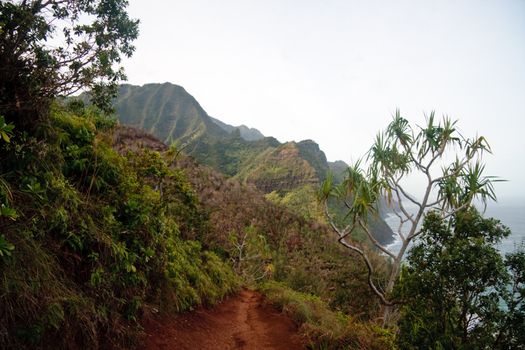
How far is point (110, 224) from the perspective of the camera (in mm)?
3348

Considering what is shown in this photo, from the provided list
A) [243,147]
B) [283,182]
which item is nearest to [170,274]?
[283,182]

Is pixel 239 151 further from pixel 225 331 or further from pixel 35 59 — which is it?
pixel 35 59

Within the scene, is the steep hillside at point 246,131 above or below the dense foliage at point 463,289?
above

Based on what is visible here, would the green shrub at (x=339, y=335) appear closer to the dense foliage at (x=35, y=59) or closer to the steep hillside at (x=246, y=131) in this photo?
the dense foliage at (x=35, y=59)

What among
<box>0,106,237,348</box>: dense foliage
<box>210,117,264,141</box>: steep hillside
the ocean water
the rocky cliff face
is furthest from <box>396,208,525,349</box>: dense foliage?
<box>210,117,264,141</box>: steep hillside

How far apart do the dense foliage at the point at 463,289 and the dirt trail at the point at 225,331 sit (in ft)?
7.79

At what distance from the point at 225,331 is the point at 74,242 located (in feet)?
12.3

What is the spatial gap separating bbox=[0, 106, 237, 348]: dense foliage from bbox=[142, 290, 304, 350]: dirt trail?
36 cm

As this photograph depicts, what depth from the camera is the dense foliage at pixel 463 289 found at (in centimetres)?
307

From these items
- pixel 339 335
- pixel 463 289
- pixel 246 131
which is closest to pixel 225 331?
pixel 339 335

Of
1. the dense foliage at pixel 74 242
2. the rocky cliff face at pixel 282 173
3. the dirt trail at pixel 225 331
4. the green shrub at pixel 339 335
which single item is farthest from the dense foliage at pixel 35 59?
the rocky cliff face at pixel 282 173

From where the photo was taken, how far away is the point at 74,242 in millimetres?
2859

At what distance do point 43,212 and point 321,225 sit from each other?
33.2 meters

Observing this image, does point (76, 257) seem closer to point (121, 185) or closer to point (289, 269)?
point (121, 185)
